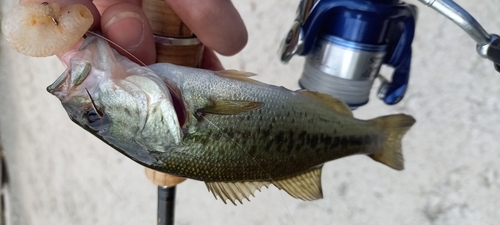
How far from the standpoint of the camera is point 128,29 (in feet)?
1.19

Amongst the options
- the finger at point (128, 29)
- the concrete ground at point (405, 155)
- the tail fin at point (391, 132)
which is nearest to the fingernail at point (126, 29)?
the finger at point (128, 29)

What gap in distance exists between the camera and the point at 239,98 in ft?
1.20

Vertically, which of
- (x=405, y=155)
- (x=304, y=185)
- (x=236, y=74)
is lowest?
(x=405, y=155)

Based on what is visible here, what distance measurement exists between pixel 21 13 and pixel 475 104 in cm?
60

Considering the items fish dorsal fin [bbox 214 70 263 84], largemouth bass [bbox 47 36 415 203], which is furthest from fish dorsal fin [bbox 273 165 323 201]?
fish dorsal fin [bbox 214 70 263 84]

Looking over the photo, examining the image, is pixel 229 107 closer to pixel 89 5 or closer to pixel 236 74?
pixel 236 74

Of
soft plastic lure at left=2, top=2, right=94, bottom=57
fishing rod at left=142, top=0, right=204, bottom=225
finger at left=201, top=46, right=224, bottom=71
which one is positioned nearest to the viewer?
soft plastic lure at left=2, top=2, right=94, bottom=57

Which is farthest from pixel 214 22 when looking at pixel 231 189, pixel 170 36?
pixel 231 189

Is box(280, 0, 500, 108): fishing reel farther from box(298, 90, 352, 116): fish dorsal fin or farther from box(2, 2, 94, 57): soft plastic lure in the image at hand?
box(2, 2, 94, 57): soft plastic lure

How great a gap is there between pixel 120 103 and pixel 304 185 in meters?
0.19

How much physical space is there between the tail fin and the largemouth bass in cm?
4

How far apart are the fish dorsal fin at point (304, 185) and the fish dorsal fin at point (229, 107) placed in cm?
9

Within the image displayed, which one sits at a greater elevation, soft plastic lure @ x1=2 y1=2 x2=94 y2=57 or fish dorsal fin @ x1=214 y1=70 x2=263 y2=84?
soft plastic lure @ x1=2 y1=2 x2=94 y2=57

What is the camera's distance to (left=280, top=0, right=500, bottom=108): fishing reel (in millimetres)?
383
